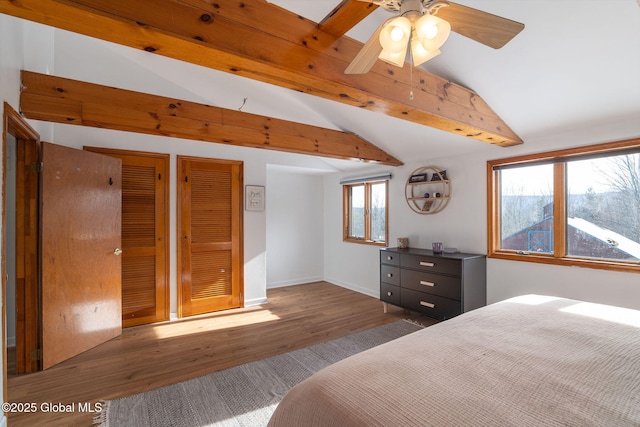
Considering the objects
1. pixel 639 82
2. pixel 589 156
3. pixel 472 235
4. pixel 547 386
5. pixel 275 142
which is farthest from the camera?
pixel 472 235

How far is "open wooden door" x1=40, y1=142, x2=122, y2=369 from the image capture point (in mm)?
2543

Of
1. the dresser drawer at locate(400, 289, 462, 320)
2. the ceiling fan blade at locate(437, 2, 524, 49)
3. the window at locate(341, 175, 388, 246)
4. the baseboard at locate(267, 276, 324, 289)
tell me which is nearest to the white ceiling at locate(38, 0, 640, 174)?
the ceiling fan blade at locate(437, 2, 524, 49)

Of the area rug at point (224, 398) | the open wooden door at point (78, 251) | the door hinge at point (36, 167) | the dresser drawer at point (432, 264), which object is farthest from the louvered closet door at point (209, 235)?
the dresser drawer at point (432, 264)

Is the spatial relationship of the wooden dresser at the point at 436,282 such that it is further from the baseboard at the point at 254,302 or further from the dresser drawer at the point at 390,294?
the baseboard at the point at 254,302

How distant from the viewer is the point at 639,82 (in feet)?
6.81

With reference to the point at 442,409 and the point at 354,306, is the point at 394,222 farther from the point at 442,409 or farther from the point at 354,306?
the point at 442,409

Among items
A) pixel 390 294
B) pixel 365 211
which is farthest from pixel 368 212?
pixel 390 294

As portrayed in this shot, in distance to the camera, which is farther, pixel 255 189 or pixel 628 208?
pixel 255 189

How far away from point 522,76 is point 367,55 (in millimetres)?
1609

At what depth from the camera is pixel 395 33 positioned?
123cm

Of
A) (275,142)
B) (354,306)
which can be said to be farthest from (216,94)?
(354,306)

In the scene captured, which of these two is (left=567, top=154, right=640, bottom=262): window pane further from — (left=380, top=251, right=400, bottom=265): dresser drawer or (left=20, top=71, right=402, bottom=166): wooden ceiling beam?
(left=20, top=71, right=402, bottom=166): wooden ceiling beam

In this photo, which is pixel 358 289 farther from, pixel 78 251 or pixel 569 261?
pixel 78 251

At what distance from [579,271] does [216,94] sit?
167 inches
